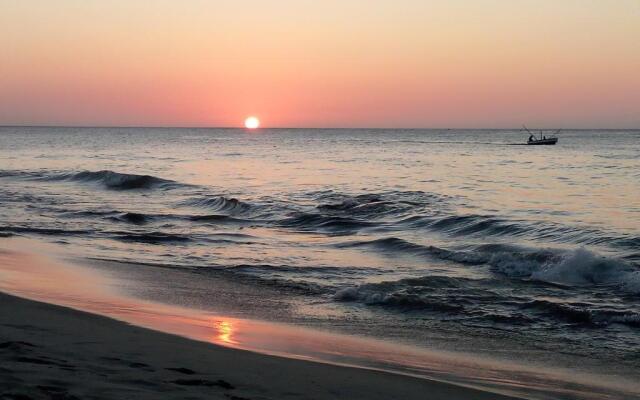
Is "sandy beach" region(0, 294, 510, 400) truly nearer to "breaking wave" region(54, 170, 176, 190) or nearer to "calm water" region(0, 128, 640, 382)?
"calm water" region(0, 128, 640, 382)

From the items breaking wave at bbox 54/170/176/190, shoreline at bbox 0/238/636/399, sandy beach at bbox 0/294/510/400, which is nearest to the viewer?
sandy beach at bbox 0/294/510/400

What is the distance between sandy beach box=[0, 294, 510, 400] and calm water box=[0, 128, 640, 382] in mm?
2037

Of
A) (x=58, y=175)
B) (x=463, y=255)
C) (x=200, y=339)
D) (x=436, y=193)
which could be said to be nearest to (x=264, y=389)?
(x=200, y=339)

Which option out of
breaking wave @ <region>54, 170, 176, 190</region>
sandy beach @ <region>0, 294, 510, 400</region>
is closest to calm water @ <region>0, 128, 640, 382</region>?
breaking wave @ <region>54, 170, 176, 190</region>

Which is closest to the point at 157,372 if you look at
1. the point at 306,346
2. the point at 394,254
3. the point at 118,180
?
the point at 306,346

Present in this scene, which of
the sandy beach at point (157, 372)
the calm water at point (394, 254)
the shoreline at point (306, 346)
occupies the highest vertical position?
the sandy beach at point (157, 372)

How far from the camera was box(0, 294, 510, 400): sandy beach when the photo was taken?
16.9ft

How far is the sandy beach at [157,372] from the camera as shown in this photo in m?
5.16

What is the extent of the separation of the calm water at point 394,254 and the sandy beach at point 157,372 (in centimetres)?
204

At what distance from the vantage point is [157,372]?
578cm

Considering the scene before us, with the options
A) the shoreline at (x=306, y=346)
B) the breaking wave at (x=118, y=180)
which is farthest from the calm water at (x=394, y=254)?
the breaking wave at (x=118, y=180)

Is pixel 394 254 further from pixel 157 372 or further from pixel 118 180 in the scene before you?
pixel 118 180

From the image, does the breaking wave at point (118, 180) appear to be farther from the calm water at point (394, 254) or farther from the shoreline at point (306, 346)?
the shoreline at point (306, 346)

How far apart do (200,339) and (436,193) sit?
21410mm
